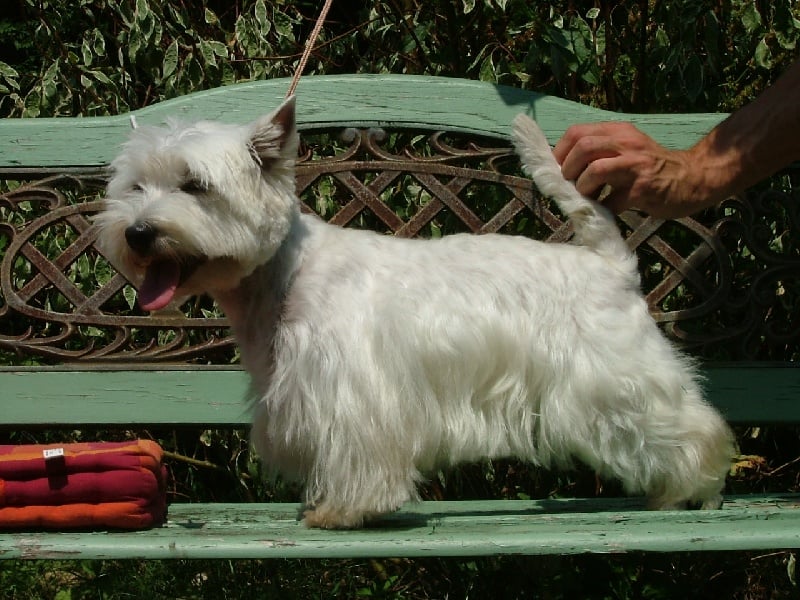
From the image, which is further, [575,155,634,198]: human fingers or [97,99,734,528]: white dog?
[575,155,634,198]: human fingers

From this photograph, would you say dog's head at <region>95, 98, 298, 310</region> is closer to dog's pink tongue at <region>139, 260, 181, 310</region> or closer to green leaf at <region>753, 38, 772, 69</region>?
dog's pink tongue at <region>139, 260, 181, 310</region>

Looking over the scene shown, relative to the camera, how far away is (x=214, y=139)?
86.0 inches

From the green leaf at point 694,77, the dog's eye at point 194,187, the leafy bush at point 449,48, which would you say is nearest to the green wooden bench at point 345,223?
the green leaf at point 694,77

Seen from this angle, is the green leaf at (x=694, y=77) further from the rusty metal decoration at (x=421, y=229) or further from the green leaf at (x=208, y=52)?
the green leaf at (x=208, y=52)

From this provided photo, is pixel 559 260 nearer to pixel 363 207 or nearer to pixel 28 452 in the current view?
pixel 363 207

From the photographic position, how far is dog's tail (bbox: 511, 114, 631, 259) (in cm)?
247

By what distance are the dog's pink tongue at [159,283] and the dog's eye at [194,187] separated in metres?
0.15

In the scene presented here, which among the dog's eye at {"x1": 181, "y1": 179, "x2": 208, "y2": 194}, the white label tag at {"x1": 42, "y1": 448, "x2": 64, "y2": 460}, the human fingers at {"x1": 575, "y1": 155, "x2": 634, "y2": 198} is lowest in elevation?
the white label tag at {"x1": 42, "y1": 448, "x2": 64, "y2": 460}

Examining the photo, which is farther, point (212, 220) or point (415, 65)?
point (415, 65)

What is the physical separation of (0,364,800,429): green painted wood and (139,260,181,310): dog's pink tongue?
0.76 meters

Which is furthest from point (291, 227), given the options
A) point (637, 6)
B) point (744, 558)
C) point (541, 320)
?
point (744, 558)

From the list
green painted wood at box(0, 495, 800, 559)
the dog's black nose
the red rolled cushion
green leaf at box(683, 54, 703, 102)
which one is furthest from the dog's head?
green leaf at box(683, 54, 703, 102)

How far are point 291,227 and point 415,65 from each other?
4.37ft

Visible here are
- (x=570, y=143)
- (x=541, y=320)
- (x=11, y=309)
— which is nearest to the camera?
(x=541, y=320)
